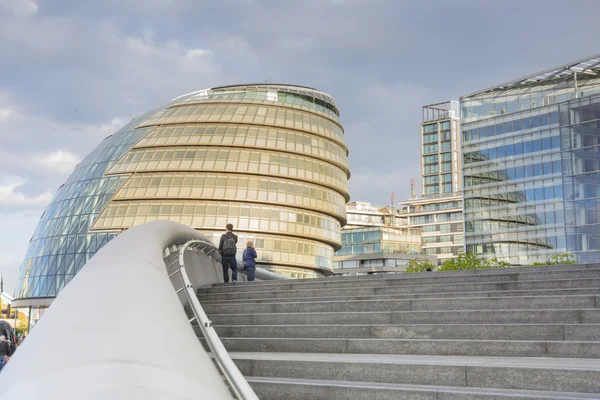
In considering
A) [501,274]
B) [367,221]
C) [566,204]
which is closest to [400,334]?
[501,274]

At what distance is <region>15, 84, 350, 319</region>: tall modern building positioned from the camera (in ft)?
172

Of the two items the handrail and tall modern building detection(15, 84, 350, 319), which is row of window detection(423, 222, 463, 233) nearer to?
tall modern building detection(15, 84, 350, 319)

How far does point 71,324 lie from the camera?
2.99 m

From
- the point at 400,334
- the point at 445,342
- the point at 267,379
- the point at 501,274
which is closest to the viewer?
the point at 267,379

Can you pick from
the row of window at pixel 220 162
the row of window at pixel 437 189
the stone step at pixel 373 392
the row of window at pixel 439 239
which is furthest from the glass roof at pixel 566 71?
the row of window at pixel 437 189

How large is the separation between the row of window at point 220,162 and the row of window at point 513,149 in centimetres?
1814

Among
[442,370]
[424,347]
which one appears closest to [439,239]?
[424,347]

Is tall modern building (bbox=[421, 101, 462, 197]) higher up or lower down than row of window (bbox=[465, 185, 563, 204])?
higher up

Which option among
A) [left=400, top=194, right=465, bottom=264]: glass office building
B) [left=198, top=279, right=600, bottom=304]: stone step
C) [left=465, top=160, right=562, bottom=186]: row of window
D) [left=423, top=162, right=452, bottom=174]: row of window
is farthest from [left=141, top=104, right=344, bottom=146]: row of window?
[left=423, top=162, right=452, bottom=174]: row of window

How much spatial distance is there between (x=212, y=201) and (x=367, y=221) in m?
94.2

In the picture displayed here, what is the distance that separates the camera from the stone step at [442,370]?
472 centimetres

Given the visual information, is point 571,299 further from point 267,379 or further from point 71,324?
point 71,324

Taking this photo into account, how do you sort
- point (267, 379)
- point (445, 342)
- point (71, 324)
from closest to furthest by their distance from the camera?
point (71, 324), point (267, 379), point (445, 342)

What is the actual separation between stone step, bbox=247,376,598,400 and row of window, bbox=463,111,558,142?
5671 centimetres
